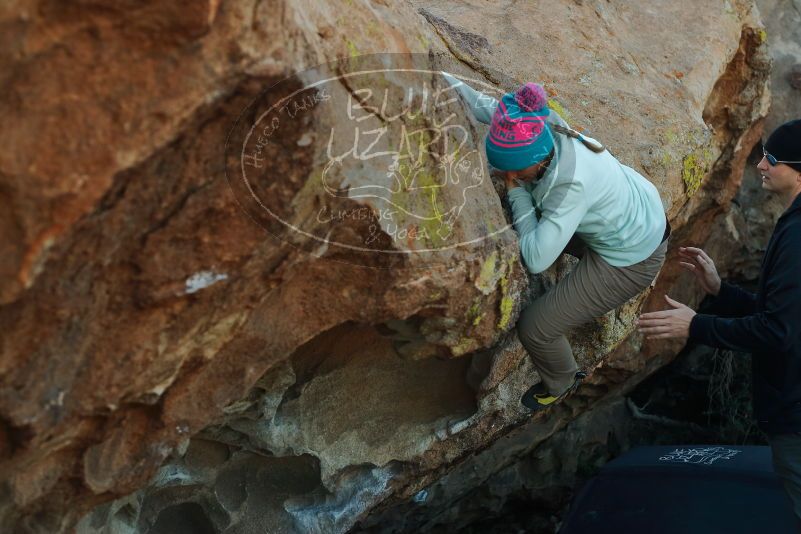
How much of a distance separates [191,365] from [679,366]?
3.97 m

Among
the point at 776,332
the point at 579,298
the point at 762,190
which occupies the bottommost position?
the point at 762,190

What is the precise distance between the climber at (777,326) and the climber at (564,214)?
30cm

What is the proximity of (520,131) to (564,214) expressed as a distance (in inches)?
10.7

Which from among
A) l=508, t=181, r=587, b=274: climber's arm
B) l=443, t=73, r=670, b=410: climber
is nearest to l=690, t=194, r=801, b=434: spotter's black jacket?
l=443, t=73, r=670, b=410: climber

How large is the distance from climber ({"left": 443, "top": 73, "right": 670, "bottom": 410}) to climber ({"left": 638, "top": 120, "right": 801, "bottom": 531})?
0.30 metres

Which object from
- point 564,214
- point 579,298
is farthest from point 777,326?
point 564,214

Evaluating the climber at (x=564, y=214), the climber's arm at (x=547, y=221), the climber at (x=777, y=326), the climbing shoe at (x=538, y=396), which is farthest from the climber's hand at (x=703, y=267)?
the climber's arm at (x=547, y=221)

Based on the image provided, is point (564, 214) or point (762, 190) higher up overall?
point (564, 214)

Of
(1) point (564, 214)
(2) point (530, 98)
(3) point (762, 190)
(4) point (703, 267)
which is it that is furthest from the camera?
(3) point (762, 190)

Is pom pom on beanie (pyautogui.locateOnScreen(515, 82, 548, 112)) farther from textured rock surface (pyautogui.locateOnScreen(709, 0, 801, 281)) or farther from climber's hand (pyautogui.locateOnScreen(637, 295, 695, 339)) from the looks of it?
textured rock surface (pyautogui.locateOnScreen(709, 0, 801, 281))

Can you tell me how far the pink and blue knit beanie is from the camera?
→ 2465mm

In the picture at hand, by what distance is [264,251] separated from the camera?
2152 mm

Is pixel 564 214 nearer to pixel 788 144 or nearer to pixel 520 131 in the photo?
pixel 520 131

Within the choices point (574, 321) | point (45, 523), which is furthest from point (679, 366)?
point (45, 523)
